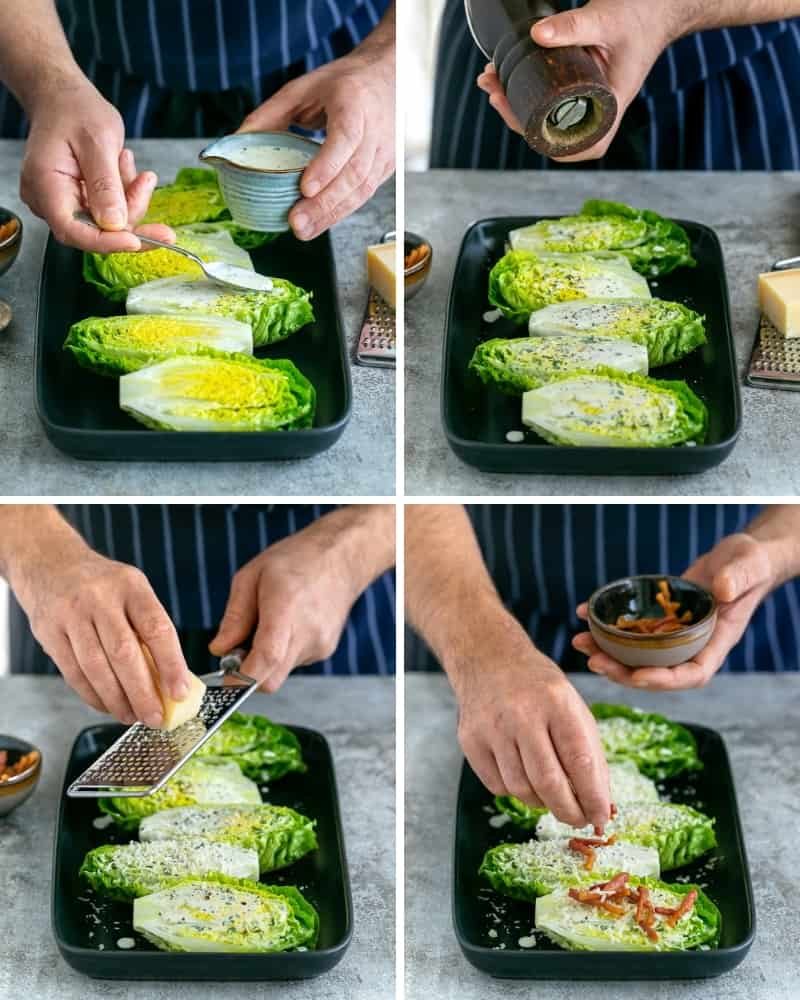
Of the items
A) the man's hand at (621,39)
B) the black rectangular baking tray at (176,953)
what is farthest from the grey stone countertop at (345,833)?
the man's hand at (621,39)

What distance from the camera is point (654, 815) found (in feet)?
5.19

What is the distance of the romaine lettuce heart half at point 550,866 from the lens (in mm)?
1489

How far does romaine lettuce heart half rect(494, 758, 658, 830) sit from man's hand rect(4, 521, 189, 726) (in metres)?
0.38

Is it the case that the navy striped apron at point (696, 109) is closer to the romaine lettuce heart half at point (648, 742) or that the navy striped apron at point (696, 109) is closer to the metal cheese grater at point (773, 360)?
the metal cheese grater at point (773, 360)

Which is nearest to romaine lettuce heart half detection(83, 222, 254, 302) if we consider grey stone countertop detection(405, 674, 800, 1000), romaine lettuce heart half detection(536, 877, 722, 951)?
grey stone countertop detection(405, 674, 800, 1000)

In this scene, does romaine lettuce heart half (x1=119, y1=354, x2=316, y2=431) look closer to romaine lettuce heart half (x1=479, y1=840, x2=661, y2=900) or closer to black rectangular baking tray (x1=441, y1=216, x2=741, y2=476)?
black rectangular baking tray (x1=441, y1=216, x2=741, y2=476)

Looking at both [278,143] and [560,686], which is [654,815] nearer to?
[560,686]

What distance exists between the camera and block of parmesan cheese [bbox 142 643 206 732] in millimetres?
1523

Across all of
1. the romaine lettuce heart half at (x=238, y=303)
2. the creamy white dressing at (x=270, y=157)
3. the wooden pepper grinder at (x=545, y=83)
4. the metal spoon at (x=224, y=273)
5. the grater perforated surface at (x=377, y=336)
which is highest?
the wooden pepper grinder at (x=545, y=83)

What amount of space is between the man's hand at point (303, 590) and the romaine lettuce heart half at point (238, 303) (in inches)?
12.3

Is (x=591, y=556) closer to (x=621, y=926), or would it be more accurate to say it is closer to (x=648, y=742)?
(x=648, y=742)

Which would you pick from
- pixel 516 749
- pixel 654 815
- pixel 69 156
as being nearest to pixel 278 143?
pixel 69 156

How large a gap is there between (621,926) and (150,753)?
1.67 ft

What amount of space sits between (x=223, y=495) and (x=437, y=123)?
0.96 meters
